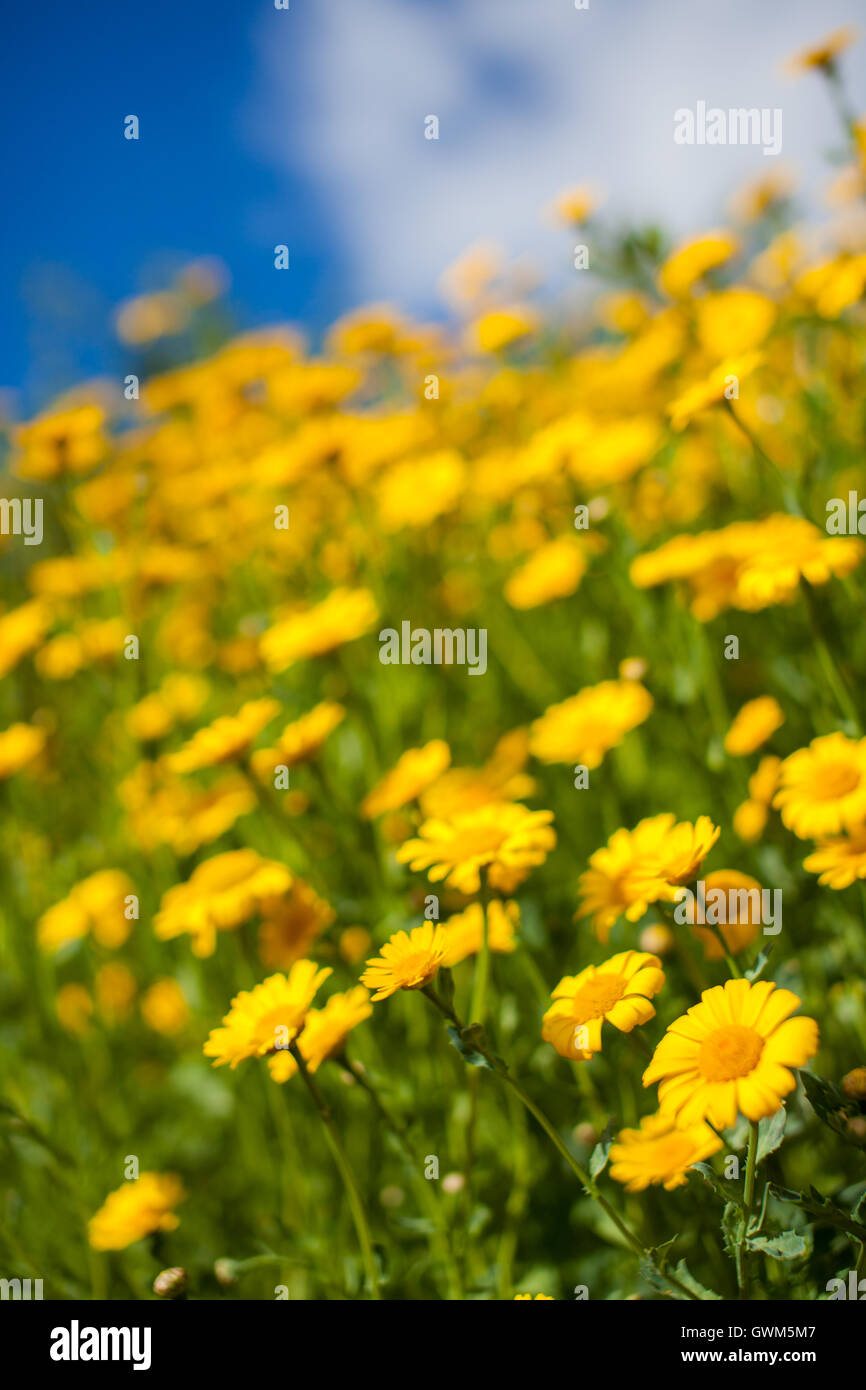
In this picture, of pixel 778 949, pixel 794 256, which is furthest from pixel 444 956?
pixel 794 256

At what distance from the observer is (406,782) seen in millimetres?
1330

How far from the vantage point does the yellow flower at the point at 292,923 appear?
1.32 meters

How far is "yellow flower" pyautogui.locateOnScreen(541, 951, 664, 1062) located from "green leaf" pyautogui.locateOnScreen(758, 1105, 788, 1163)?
0.12m

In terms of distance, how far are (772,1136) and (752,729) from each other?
0.72 metres

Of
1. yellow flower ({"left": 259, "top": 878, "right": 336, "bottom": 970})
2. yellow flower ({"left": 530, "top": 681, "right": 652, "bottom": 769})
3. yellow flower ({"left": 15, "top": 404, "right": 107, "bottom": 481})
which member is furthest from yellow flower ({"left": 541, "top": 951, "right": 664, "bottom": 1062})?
yellow flower ({"left": 15, "top": 404, "right": 107, "bottom": 481})

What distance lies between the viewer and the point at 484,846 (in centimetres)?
100

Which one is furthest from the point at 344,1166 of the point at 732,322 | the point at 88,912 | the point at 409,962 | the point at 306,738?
the point at 732,322

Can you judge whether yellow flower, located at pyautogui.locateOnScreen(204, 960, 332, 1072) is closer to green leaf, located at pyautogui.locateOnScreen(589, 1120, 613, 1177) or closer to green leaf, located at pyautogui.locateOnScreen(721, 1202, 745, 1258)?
green leaf, located at pyautogui.locateOnScreen(589, 1120, 613, 1177)

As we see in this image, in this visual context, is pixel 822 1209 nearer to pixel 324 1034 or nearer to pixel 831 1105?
pixel 831 1105

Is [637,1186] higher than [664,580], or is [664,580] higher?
[664,580]

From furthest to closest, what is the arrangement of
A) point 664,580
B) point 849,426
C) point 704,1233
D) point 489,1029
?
point 849,426 < point 664,580 < point 489,1029 < point 704,1233

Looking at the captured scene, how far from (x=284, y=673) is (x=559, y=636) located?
1.93 ft

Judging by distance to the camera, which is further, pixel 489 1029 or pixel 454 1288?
pixel 489 1029
